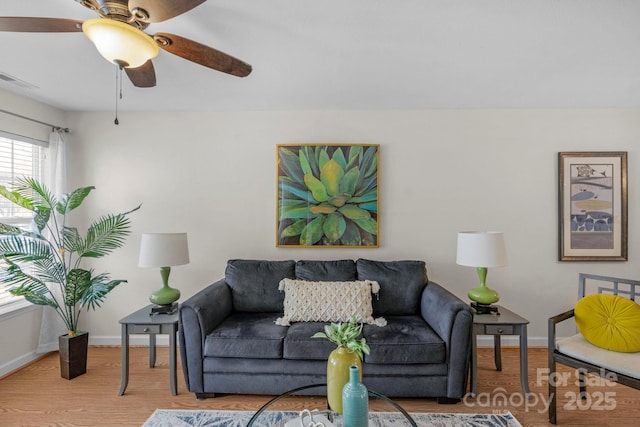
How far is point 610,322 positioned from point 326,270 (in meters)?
2.00

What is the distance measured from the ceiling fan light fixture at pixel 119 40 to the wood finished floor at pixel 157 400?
6.62 ft

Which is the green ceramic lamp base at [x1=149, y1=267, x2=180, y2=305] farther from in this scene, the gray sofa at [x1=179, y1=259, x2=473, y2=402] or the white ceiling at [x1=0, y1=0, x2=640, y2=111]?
the white ceiling at [x1=0, y1=0, x2=640, y2=111]

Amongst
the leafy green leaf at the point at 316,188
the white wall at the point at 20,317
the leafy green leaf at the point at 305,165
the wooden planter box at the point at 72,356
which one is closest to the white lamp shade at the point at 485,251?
the leafy green leaf at the point at 316,188

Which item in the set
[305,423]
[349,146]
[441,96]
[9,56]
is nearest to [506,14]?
[441,96]

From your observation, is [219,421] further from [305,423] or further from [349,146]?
[349,146]

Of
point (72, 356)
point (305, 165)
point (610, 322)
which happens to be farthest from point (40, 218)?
point (610, 322)

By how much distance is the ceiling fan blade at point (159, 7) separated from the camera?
1.21 meters

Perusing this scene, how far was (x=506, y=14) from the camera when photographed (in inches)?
67.9

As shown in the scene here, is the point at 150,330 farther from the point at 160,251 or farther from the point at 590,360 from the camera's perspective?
the point at 590,360

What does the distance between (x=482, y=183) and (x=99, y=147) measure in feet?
12.8

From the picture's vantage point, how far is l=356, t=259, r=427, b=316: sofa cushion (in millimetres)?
2809

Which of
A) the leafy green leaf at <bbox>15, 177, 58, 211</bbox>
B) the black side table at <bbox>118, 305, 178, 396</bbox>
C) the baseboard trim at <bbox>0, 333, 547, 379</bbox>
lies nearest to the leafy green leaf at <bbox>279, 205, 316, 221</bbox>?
the black side table at <bbox>118, 305, 178, 396</bbox>

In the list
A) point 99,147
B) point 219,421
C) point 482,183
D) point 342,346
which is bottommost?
point 219,421

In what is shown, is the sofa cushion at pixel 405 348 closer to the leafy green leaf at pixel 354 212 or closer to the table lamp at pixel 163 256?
the leafy green leaf at pixel 354 212
